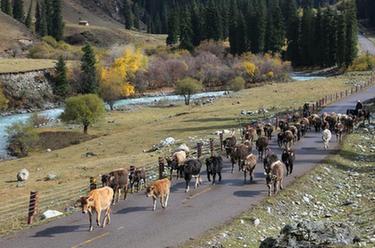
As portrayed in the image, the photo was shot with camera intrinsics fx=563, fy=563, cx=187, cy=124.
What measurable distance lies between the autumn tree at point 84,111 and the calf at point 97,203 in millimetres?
56640

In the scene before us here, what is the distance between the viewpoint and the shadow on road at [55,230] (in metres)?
21.7

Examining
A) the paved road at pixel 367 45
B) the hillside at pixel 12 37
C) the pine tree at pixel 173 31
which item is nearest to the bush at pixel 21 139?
the hillside at pixel 12 37

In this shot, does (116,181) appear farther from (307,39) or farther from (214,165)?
(307,39)

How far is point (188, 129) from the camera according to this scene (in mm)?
59812

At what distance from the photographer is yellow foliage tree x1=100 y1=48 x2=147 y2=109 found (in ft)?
371

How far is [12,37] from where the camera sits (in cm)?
17725

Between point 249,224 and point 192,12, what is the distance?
15467cm

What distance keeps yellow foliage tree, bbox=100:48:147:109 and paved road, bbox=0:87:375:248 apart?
83.5 metres

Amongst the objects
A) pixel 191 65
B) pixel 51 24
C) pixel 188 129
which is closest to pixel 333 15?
pixel 191 65

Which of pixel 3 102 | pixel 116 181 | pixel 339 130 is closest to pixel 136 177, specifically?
pixel 116 181

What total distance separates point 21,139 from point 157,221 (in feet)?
167

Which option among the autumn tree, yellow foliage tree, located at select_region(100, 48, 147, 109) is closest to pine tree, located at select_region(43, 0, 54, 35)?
yellow foliage tree, located at select_region(100, 48, 147, 109)

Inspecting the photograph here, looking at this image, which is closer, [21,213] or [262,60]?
[21,213]

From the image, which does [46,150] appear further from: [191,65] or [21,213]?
[191,65]
